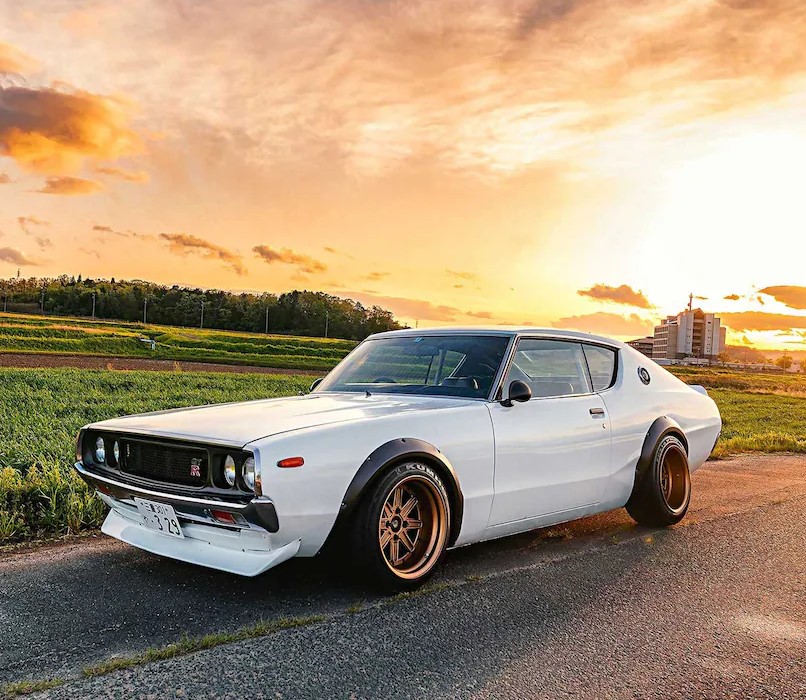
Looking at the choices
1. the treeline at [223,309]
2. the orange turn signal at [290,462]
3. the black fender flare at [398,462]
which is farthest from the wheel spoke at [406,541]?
the treeline at [223,309]

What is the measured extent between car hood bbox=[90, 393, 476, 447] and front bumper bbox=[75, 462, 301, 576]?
31 cm

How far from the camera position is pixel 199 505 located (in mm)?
3660

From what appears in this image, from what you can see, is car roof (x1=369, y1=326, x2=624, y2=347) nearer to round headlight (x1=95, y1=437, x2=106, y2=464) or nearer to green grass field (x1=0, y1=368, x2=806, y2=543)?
round headlight (x1=95, y1=437, x2=106, y2=464)

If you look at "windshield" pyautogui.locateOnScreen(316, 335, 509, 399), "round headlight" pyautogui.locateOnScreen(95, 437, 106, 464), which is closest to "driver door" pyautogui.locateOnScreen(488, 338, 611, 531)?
"windshield" pyautogui.locateOnScreen(316, 335, 509, 399)

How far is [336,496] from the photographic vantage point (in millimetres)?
3709

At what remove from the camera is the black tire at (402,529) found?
3.77 meters

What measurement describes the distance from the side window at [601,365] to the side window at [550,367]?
9 cm

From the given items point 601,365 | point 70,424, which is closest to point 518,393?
point 601,365

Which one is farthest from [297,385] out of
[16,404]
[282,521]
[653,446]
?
[282,521]

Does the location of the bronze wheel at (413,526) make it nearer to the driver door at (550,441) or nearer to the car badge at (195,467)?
the driver door at (550,441)

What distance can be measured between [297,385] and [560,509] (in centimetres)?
1925

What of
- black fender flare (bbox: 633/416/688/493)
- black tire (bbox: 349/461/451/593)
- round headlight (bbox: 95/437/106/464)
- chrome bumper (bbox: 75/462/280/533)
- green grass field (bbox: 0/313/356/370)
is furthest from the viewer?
green grass field (bbox: 0/313/356/370)

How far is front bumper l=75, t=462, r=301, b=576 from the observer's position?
3.51 metres

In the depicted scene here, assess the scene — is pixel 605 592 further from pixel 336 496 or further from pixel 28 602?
pixel 28 602
